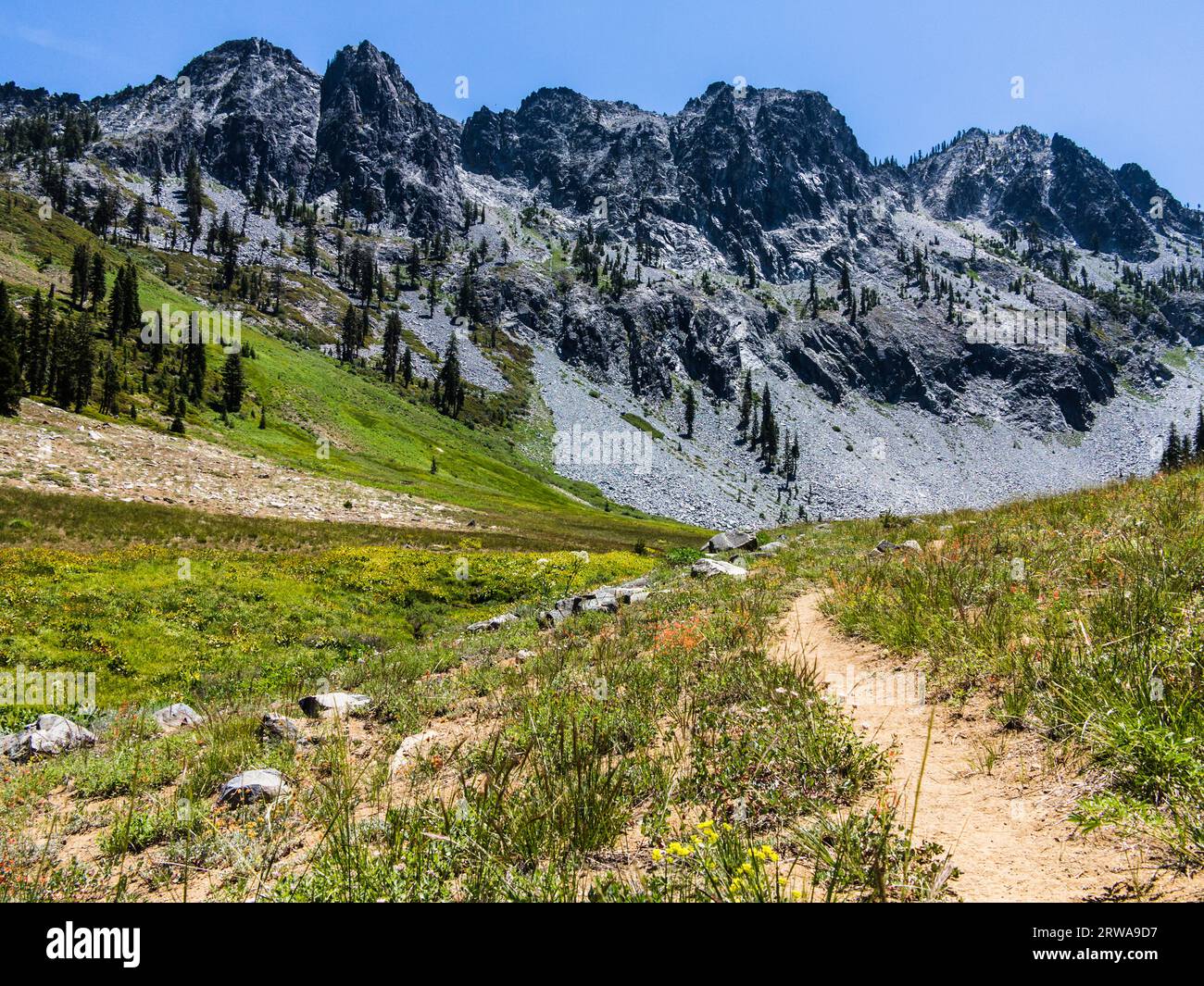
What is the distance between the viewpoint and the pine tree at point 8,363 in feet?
135

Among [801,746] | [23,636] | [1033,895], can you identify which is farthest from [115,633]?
[1033,895]

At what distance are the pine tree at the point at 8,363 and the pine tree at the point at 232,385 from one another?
68.6 feet

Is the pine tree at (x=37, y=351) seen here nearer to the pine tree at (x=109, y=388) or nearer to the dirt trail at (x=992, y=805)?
the pine tree at (x=109, y=388)

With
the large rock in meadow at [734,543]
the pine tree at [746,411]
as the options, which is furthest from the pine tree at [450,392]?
the large rock in meadow at [734,543]

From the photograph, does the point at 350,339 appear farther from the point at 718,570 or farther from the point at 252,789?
the point at 252,789

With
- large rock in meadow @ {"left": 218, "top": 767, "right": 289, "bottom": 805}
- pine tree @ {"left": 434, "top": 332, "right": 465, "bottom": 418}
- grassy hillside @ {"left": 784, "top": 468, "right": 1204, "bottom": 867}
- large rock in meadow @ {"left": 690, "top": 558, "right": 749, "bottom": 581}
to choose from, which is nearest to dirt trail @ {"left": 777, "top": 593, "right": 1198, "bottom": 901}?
grassy hillside @ {"left": 784, "top": 468, "right": 1204, "bottom": 867}

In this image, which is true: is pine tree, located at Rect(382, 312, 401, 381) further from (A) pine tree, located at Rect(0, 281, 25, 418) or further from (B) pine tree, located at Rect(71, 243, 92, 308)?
(A) pine tree, located at Rect(0, 281, 25, 418)

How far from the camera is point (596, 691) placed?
22.5 ft

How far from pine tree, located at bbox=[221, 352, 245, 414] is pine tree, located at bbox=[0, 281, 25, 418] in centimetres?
2091

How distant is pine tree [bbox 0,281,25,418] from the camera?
4122 cm

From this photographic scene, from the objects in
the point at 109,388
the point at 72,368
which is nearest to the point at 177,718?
the point at 72,368

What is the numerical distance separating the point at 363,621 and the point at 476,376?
14574 centimetres

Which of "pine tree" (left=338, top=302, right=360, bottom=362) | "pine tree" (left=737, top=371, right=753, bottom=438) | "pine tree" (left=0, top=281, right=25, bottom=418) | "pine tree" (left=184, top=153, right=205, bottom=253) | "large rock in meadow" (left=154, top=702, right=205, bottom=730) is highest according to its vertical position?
"pine tree" (left=184, top=153, right=205, bottom=253)

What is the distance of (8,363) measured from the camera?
151 feet
